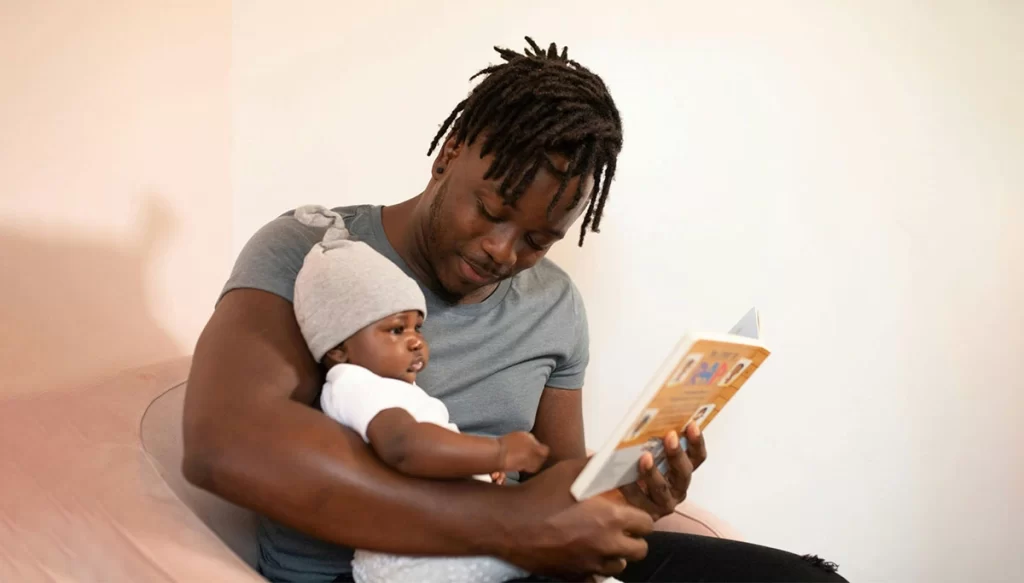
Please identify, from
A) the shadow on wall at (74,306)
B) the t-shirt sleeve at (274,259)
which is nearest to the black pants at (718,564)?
the t-shirt sleeve at (274,259)

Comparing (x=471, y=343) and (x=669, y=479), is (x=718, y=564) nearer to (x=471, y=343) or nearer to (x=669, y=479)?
(x=669, y=479)

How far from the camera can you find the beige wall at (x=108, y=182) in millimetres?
1395

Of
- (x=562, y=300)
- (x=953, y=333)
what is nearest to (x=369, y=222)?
(x=562, y=300)

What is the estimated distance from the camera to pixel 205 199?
180 centimetres

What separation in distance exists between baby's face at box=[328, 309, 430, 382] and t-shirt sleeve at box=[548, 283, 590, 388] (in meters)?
0.46

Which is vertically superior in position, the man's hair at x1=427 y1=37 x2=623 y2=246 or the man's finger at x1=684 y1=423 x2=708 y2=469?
the man's hair at x1=427 y1=37 x2=623 y2=246

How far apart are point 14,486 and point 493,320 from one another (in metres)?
0.71

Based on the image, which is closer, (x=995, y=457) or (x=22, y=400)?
(x=22, y=400)

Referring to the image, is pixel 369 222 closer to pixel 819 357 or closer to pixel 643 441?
pixel 643 441

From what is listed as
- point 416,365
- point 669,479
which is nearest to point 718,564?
point 669,479

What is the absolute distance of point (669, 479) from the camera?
1219 mm

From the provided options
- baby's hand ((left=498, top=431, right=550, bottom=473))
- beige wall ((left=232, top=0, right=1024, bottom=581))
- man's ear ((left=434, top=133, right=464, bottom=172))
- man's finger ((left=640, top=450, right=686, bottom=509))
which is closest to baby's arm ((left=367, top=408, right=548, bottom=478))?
baby's hand ((left=498, top=431, right=550, bottom=473))

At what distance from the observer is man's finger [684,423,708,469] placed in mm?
1163

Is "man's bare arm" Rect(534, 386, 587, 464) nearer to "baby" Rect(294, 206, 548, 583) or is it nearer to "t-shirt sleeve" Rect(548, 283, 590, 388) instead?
"t-shirt sleeve" Rect(548, 283, 590, 388)
